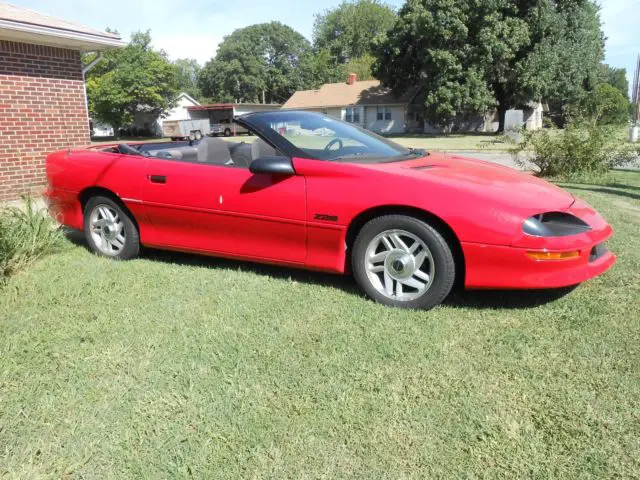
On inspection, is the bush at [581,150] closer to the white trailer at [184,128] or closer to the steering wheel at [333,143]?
the steering wheel at [333,143]

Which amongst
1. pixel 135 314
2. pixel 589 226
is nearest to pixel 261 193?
pixel 135 314

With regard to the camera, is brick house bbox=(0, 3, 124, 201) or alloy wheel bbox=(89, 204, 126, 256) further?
brick house bbox=(0, 3, 124, 201)

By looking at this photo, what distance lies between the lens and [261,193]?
3746 mm

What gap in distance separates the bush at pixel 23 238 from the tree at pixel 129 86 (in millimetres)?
45579

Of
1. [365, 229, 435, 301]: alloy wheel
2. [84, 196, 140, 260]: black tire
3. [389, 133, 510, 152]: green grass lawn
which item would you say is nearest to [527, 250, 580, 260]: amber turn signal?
[365, 229, 435, 301]: alloy wheel

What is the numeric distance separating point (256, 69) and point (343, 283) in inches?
3135

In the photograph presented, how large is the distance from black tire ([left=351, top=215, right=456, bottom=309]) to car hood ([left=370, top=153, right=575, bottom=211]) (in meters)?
0.32

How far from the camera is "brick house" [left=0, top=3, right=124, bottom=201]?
7.88 meters

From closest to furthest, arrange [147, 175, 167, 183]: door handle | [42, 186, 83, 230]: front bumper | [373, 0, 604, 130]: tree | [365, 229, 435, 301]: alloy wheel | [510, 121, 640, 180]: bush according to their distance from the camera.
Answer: [365, 229, 435, 301]: alloy wheel, [147, 175, 167, 183]: door handle, [42, 186, 83, 230]: front bumper, [510, 121, 640, 180]: bush, [373, 0, 604, 130]: tree

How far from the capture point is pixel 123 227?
4.59 m

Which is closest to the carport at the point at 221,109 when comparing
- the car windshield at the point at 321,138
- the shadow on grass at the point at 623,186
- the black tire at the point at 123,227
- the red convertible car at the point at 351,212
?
the shadow on grass at the point at 623,186

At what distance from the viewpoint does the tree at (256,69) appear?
78.6 meters

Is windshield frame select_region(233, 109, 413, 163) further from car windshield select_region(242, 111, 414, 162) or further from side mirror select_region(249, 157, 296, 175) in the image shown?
side mirror select_region(249, 157, 296, 175)

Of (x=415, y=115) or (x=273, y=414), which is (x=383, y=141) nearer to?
(x=273, y=414)
